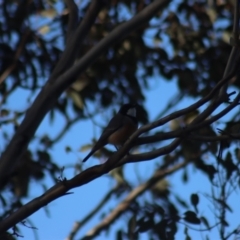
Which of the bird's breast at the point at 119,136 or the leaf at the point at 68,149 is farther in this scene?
the leaf at the point at 68,149

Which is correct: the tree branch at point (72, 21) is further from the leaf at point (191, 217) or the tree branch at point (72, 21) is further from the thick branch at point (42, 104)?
the leaf at point (191, 217)

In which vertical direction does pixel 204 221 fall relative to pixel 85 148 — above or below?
below

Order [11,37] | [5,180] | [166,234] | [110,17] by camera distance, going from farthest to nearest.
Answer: [110,17]
[11,37]
[166,234]
[5,180]

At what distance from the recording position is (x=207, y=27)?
7.04 meters

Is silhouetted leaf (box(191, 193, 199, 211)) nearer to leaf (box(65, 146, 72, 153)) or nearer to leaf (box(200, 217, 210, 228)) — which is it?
leaf (box(200, 217, 210, 228))

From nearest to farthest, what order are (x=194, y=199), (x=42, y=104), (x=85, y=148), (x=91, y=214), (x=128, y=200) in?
(x=42, y=104) < (x=194, y=199) < (x=85, y=148) < (x=128, y=200) < (x=91, y=214)

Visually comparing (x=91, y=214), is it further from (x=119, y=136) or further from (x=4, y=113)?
(x=119, y=136)

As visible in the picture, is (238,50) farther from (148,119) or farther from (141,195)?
(141,195)

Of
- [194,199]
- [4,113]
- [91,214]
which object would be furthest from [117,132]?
[91,214]

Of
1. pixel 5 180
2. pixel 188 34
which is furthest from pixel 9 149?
pixel 188 34

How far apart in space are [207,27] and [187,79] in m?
0.67

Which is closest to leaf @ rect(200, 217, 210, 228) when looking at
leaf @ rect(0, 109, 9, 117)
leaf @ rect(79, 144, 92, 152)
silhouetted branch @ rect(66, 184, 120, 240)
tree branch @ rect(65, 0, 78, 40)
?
tree branch @ rect(65, 0, 78, 40)

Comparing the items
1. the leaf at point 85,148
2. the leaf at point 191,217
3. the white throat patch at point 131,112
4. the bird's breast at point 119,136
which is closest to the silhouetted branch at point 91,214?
the leaf at point 85,148

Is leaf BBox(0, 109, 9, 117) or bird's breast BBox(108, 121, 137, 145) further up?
leaf BBox(0, 109, 9, 117)
